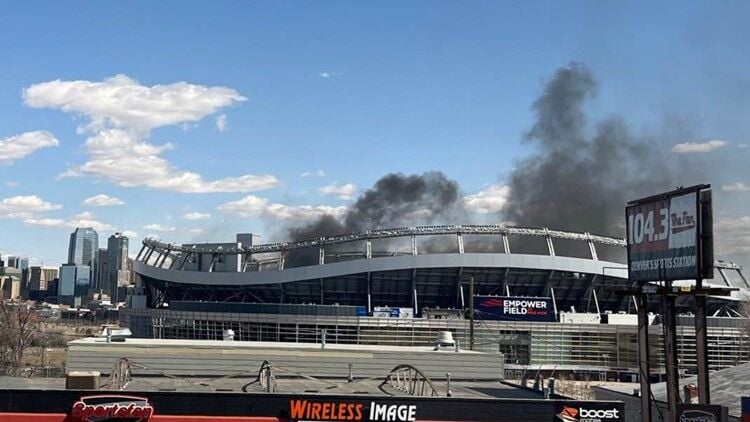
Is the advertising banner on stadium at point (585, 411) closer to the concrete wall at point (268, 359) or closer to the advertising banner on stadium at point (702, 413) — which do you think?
the advertising banner on stadium at point (702, 413)

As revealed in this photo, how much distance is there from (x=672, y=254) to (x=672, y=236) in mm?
586

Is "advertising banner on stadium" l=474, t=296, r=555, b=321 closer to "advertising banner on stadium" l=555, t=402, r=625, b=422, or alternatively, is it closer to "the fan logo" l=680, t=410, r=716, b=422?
"advertising banner on stadium" l=555, t=402, r=625, b=422

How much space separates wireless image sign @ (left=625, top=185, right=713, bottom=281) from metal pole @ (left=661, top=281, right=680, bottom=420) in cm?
78

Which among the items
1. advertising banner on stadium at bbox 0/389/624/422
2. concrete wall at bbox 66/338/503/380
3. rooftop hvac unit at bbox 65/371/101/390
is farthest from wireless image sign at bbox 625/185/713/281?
rooftop hvac unit at bbox 65/371/101/390

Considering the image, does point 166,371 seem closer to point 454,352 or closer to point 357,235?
point 454,352

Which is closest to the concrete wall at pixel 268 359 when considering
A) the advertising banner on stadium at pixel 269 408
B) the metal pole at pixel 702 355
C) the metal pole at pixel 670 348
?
the advertising banner on stadium at pixel 269 408

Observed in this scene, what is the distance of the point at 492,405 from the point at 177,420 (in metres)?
9.74

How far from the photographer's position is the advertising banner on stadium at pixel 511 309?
320ft

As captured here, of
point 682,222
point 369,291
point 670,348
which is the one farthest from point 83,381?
point 369,291

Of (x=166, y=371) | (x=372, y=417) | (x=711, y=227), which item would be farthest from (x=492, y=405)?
(x=166, y=371)

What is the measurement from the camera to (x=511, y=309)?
322 feet

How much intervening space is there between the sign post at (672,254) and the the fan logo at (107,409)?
16055 millimetres

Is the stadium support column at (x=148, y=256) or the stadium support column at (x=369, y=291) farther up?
the stadium support column at (x=148, y=256)

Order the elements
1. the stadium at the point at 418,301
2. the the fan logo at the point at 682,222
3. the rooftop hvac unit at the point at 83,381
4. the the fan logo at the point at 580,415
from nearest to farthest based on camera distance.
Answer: the the fan logo at the point at 682,222, the rooftop hvac unit at the point at 83,381, the the fan logo at the point at 580,415, the stadium at the point at 418,301
